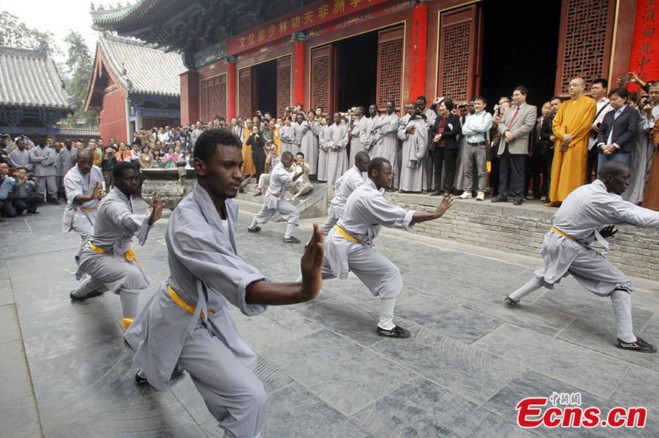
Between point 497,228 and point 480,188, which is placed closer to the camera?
point 497,228

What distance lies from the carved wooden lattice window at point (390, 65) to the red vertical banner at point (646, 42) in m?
4.71

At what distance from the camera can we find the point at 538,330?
3.77m

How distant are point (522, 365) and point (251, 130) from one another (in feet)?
36.6

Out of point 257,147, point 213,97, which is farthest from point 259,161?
point 213,97

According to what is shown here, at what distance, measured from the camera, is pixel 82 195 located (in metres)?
4.89

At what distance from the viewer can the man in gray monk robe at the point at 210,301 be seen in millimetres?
1790

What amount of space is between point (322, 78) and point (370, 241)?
30.5 ft

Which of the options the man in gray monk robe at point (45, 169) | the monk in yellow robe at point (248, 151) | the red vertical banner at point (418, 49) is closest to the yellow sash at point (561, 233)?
the red vertical banner at point (418, 49)

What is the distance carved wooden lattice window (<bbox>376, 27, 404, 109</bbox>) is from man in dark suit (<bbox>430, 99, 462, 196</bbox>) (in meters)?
2.21

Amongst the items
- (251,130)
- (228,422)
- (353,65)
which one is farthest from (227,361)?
(353,65)

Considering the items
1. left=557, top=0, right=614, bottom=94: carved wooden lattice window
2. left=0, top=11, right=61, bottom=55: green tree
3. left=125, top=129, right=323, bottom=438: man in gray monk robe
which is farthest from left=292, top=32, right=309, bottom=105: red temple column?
left=0, top=11, right=61, bottom=55: green tree

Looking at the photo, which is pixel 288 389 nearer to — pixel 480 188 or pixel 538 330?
pixel 538 330

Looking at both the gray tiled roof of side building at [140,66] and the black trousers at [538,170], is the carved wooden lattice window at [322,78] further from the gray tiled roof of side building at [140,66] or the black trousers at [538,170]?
the gray tiled roof of side building at [140,66]

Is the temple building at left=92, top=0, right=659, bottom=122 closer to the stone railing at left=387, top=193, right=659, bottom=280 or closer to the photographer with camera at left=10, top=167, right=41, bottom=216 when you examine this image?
the stone railing at left=387, top=193, right=659, bottom=280
